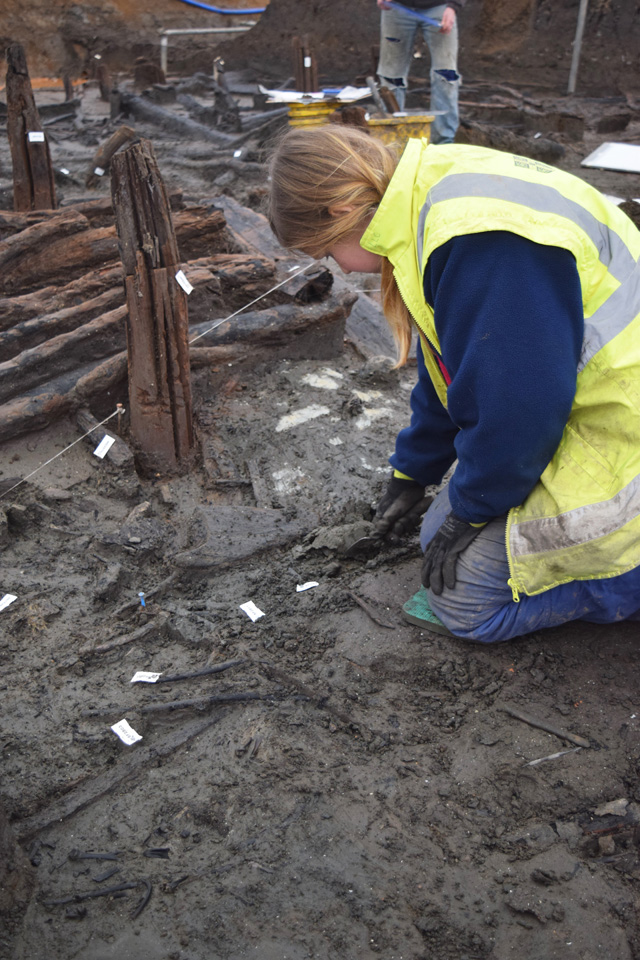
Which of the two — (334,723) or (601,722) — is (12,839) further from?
(601,722)

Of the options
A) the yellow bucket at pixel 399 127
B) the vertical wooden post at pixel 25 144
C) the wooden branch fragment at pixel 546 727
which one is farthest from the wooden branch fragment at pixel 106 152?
the wooden branch fragment at pixel 546 727

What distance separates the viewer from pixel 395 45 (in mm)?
8477

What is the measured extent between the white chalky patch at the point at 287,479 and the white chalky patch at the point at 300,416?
0.38 m

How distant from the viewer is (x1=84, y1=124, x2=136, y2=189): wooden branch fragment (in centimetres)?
695

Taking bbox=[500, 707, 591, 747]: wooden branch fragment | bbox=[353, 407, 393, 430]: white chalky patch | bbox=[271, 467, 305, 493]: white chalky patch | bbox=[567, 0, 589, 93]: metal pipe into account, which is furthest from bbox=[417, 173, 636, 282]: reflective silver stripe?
bbox=[567, 0, 589, 93]: metal pipe

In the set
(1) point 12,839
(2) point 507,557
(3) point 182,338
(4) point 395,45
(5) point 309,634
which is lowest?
(5) point 309,634

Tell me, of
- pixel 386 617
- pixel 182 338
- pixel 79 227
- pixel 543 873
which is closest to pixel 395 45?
pixel 79 227

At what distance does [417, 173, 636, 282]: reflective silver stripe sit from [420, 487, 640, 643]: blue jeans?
0.92 meters

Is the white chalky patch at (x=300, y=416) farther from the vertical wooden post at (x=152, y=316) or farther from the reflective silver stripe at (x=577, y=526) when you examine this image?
the reflective silver stripe at (x=577, y=526)

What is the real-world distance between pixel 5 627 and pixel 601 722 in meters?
2.29

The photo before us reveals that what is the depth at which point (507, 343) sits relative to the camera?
2068 mm

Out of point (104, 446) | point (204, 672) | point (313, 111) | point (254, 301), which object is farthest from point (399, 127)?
point (204, 672)

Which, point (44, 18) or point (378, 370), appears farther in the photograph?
point (44, 18)

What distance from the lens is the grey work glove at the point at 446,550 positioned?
8.59 ft
